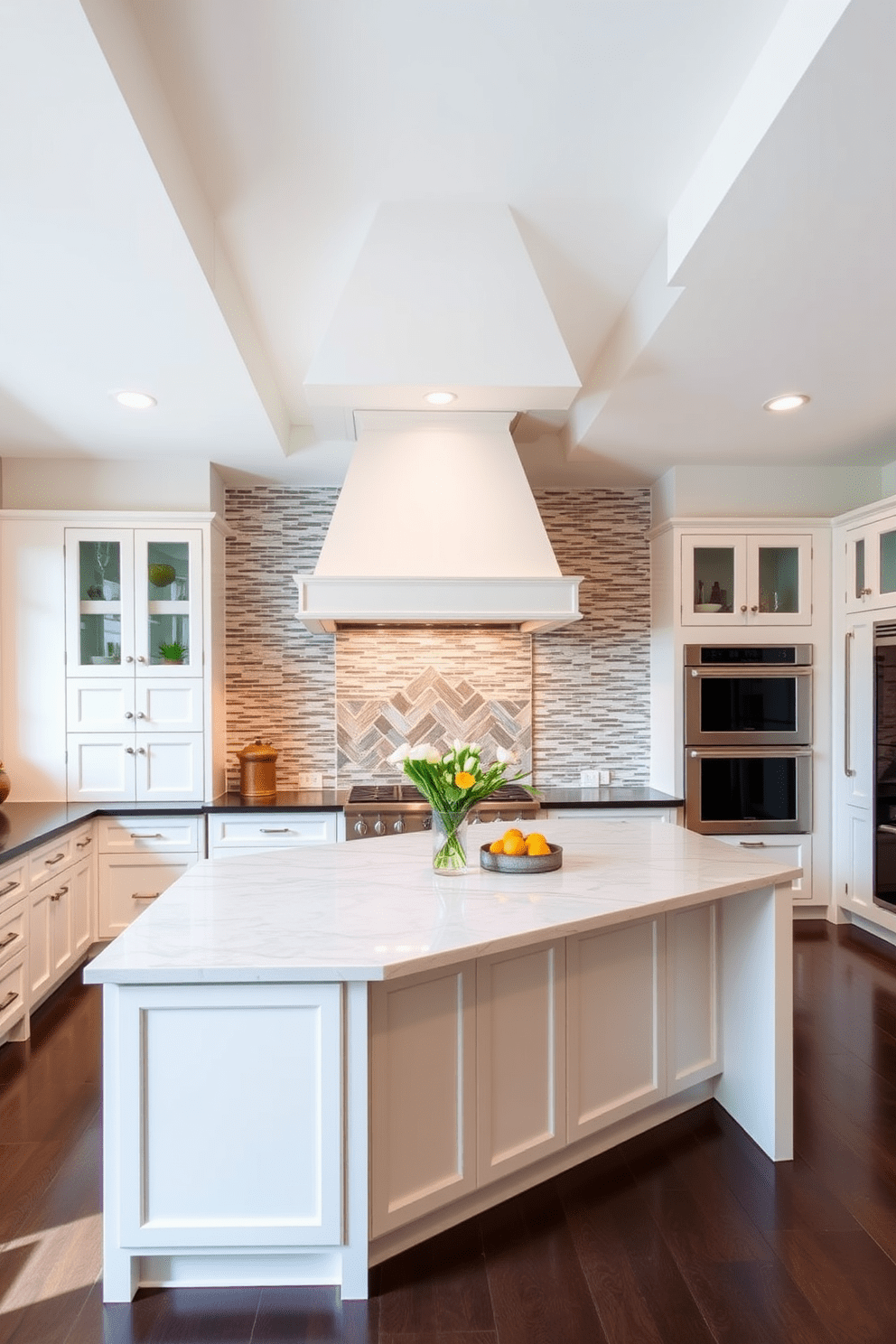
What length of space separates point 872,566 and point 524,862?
2.87 metres

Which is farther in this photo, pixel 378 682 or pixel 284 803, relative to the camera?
pixel 378 682

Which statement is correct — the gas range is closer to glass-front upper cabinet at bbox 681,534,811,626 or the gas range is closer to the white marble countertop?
the white marble countertop

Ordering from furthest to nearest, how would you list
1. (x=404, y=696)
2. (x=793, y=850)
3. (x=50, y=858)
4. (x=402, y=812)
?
(x=404, y=696), (x=793, y=850), (x=402, y=812), (x=50, y=858)

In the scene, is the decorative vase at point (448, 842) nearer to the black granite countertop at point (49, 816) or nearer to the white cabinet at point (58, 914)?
the black granite countertop at point (49, 816)

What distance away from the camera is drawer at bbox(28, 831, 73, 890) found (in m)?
3.65

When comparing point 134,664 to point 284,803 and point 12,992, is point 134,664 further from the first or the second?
point 12,992

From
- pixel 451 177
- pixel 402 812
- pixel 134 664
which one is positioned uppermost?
pixel 451 177

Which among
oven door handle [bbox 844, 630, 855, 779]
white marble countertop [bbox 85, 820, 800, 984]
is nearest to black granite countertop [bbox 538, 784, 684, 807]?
oven door handle [bbox 844, 630, 855, 779]

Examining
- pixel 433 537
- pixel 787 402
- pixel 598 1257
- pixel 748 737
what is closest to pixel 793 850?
pixel 748 737

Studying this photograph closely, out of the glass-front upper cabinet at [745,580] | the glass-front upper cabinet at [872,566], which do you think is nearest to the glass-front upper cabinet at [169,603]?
the glass-front upper cabinet at [745,580]

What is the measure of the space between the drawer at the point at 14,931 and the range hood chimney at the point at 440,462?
170 cm

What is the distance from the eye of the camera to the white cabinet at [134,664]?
4656 mm

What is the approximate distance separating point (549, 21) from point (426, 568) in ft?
7.88

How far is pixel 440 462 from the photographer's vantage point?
4.14 metres
